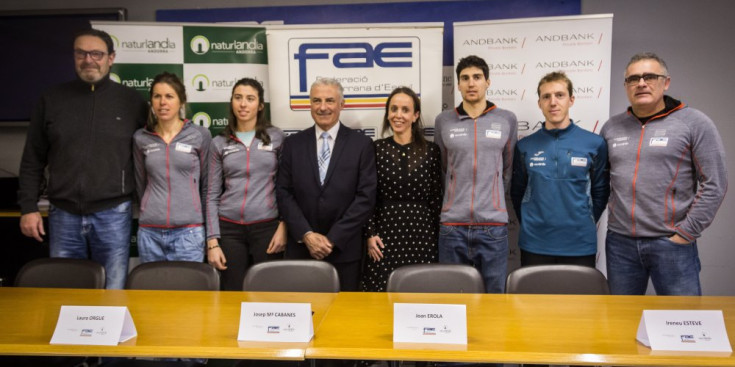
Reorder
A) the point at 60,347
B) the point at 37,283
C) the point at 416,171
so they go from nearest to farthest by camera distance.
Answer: the point at 60,347 < the point at 37,283 < the point at 416,171

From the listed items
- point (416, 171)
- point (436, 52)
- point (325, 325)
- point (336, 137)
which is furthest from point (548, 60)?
point (325, 325)

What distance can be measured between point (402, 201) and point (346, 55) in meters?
1.34

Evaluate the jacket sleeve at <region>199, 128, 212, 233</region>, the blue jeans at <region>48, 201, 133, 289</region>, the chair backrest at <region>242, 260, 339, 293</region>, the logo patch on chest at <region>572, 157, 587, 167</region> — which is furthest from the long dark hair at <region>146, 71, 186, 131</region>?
the logo patch on chest at <region>572, 157, 587, 167</region>

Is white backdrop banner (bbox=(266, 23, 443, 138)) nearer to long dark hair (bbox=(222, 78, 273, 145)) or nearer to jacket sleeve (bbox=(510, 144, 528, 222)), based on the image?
long dark hair (bbox=(222, 78, 273, 145))

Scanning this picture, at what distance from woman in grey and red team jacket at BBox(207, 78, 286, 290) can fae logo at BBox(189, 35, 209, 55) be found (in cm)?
96

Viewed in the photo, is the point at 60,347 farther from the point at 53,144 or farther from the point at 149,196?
the point at 53,144

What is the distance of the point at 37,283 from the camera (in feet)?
7.86

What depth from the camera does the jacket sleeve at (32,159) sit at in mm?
3039

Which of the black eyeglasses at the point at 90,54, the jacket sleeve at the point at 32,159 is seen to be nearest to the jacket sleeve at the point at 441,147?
the black eyeglasses at the point at 90,54

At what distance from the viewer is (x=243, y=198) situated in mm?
2996

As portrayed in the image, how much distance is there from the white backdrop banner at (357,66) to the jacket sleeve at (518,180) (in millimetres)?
816

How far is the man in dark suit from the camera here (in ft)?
9.46

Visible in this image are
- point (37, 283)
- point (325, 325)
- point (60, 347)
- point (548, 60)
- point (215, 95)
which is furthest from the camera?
point (215, 95)

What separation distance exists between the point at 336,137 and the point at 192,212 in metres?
0.94
